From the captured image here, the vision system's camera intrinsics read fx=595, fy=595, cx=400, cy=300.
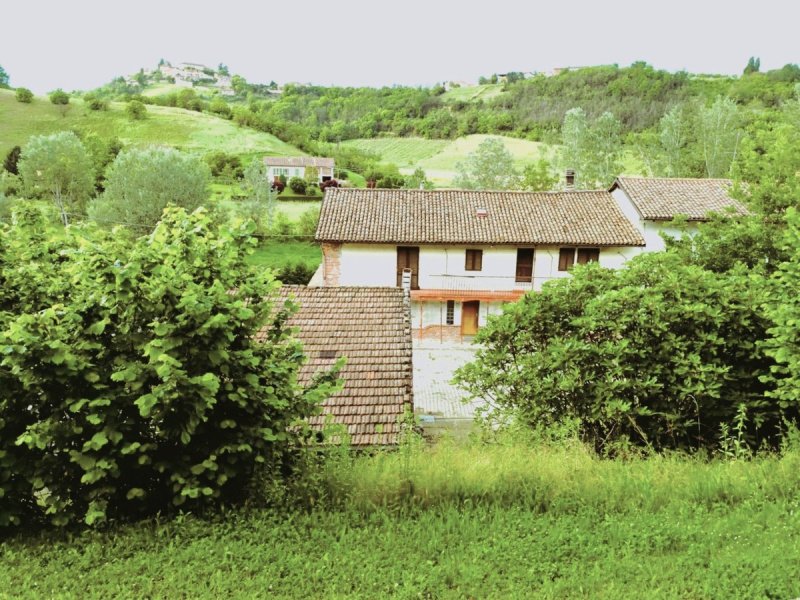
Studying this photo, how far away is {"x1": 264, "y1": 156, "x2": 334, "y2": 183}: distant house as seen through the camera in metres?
80.1

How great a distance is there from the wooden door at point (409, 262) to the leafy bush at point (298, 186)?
149 ft

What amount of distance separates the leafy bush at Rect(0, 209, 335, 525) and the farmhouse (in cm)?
2050

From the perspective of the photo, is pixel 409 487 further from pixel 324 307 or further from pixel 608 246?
pixel 608 246

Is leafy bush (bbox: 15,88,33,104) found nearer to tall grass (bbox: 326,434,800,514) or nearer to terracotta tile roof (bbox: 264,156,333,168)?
terracotta tile roof (bbox: 264,156,333,168)

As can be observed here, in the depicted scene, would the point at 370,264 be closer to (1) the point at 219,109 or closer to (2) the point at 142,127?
(2) the point at 142,127

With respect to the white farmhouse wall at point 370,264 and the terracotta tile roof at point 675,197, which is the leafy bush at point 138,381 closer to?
the white farmhouse wall at point 370,264

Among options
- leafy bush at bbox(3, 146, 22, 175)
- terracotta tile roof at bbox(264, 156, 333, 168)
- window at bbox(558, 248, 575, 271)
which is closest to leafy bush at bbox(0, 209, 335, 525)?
window at bbox(558, 248, 575, 271)

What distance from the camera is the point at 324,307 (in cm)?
1316

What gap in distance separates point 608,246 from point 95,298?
24259mm

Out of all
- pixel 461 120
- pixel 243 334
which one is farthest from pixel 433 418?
pixel 461 120

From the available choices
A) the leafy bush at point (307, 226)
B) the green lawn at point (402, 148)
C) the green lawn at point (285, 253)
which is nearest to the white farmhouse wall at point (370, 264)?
the green lawn at point (285, 253)

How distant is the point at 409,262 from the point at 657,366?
61.8 ft

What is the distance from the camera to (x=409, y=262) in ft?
87.2

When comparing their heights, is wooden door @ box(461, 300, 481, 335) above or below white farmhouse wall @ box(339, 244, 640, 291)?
below
